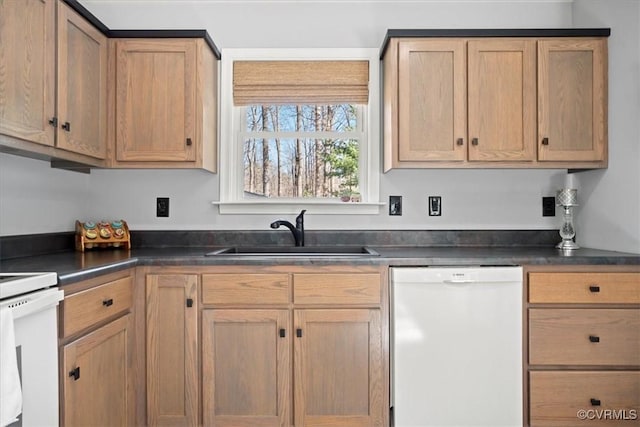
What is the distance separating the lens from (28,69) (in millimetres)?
1685

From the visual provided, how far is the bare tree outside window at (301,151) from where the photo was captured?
8.84 ft

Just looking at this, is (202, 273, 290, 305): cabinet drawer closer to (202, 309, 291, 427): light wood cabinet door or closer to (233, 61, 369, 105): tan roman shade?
(202, 309, 291, 427): light wood cabinet door

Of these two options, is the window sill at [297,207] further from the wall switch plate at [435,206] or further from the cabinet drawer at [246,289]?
the cabinet drawer at [246,289]

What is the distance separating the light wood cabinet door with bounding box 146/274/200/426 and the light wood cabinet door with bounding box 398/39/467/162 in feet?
4.39

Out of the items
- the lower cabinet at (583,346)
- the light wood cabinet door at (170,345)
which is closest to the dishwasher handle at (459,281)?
the lower cabinet at (583,346)

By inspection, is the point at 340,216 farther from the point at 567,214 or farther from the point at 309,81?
the point at 567,214

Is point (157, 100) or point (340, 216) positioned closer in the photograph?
point (157, 100)

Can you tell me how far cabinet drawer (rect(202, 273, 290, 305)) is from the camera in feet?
6.55

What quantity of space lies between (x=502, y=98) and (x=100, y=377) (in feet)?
7.76

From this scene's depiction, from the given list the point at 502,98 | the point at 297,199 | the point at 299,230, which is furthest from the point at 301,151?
the point at 502,98

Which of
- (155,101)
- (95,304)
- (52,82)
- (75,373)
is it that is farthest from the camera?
(155,101)

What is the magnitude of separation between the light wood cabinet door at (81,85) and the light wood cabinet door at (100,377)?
879 millimetres

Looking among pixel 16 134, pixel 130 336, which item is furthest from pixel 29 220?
pixel 130 336

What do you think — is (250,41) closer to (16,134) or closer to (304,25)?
(304,25)
